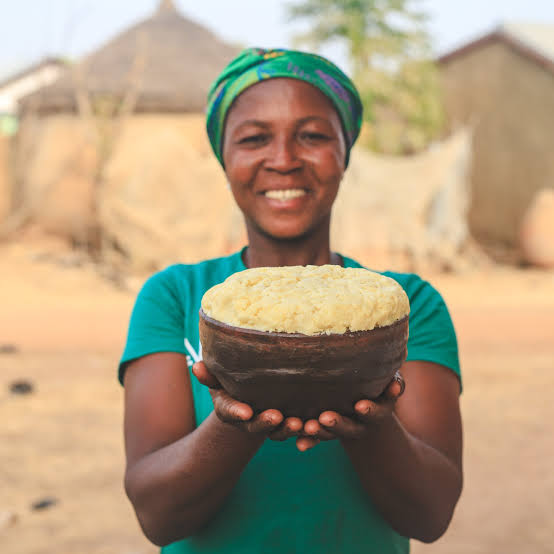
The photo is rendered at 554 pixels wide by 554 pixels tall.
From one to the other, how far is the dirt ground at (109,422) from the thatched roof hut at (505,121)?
460 centimetres

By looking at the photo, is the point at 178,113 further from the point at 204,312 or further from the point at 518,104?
the point at 204,312

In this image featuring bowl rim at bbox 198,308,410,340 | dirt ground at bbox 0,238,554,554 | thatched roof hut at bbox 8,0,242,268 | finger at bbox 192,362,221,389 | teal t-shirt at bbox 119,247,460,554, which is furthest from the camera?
thatched roof hut at bbox 8,0,242,268

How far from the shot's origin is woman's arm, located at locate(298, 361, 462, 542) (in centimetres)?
111

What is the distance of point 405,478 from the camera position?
1.18 m

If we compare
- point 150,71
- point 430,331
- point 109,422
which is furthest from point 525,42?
point 430,331

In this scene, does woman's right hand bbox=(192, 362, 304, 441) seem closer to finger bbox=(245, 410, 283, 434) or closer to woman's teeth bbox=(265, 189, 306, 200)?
finger bbox=(245, 410, 283, 434)

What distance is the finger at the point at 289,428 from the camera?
0.95m

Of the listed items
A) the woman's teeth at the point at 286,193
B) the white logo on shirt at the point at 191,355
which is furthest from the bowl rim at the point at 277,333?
the woman's teeth at the point at 286,193

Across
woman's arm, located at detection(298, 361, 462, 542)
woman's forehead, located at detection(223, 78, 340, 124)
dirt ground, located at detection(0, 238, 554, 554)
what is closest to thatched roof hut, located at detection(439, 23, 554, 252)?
dirt ground, located at detection(0, 238, 554, 554)

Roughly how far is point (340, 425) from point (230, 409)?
0.55ft

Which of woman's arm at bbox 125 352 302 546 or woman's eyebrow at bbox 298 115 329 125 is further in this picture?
woman's eyebrow at bbox 298 115 329 125

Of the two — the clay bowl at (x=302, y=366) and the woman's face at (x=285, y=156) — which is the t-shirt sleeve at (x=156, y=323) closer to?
the woman's face at (x=285, y=156)

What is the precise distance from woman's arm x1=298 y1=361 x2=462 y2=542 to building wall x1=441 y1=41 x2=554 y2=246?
1157 cm

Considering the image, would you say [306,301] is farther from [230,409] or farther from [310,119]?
[310,119]
